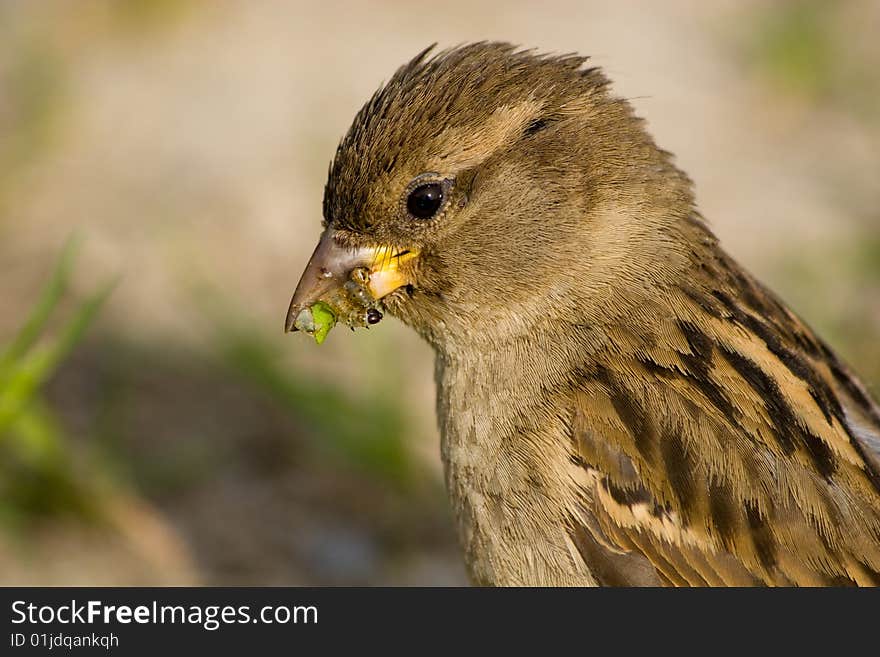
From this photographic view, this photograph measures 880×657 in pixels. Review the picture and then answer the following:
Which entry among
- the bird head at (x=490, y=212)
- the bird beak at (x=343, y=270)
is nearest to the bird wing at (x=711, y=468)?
the bird head at (x=490, y=212)

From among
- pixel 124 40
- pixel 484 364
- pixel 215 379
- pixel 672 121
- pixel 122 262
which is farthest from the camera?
pixel 124 40

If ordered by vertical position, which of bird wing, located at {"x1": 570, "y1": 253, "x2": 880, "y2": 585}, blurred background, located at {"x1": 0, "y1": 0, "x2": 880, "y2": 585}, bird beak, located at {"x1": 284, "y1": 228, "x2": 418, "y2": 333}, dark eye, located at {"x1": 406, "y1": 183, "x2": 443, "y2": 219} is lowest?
bird wing, located at {"x1": 570, "y1": 253, "x2": 880, "y2": 585}

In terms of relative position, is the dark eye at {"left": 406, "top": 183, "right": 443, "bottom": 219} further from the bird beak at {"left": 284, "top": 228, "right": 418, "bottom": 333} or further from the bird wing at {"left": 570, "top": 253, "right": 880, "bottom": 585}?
the bird wing at {"left": 570, "top": 253, "right": 880, "bottom": 585}

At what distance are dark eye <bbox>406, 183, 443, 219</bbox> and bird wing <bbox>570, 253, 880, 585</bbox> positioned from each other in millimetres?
570

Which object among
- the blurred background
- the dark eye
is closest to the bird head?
the dark eye

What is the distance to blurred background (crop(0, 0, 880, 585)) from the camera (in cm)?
498

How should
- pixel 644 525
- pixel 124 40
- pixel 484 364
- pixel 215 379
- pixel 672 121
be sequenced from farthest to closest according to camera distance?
pixel 124 40 < pixel 672 121 < pixel 215 379 < pixel 484 364 < pixel 644 525

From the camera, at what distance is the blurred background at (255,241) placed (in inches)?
196

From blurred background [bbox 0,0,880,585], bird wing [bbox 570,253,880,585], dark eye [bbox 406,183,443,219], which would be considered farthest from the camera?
blurred background [bbox 0,0,880,585]

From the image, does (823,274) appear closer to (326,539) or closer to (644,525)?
(326,539)

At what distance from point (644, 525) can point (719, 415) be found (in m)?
0.33

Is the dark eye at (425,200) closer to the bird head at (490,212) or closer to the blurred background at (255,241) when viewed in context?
the bird head at (490,212)

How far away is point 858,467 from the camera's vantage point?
357cm
